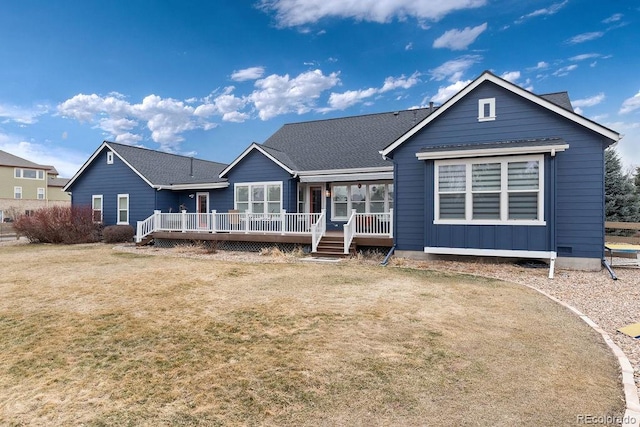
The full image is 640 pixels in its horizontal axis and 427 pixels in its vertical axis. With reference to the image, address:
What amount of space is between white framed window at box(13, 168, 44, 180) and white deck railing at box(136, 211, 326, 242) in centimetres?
4020

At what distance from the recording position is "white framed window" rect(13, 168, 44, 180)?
1746 inches

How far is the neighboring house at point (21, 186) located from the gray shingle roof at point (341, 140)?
37866mm

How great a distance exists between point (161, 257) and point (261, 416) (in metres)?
11.7

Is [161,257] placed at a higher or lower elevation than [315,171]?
lower

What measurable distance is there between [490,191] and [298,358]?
8.64 m

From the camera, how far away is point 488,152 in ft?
33.3

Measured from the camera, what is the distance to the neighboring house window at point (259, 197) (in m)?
16.4

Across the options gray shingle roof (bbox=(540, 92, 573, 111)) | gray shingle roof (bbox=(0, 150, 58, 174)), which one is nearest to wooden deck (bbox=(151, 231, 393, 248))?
gray shingle roof (bbox=(540, 92, 573, 111))

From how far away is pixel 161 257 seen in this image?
13.2 meters

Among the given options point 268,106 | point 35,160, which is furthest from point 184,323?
point 35,160

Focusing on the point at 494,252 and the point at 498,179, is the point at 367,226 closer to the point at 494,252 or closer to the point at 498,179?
the point at 494,252

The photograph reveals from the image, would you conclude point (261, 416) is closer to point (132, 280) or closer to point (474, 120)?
point (132, 280)

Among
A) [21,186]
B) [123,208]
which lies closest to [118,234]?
[123,208]
